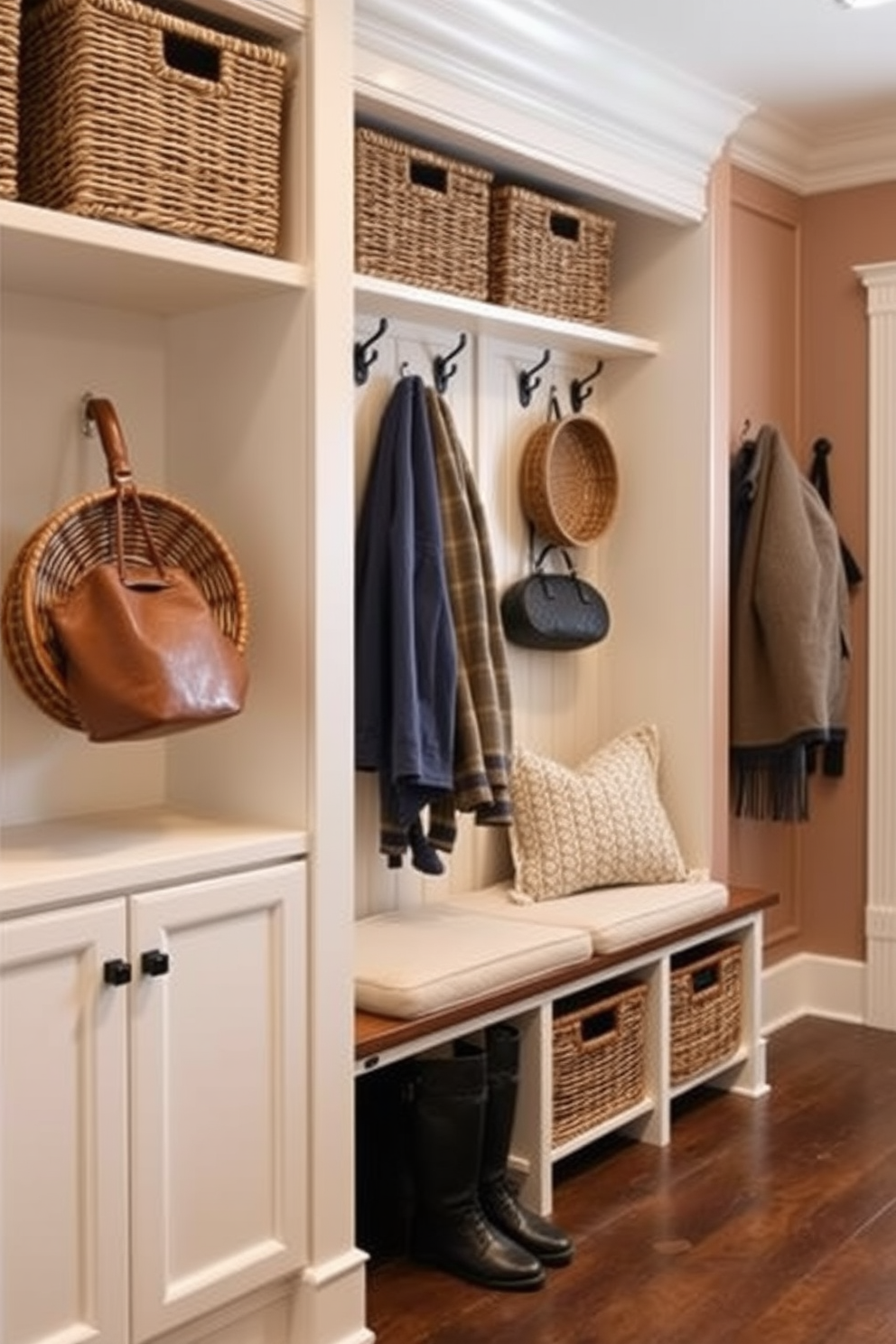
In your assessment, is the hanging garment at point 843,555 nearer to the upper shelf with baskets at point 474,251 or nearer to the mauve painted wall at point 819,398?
the mauve painted wall at point 819,398

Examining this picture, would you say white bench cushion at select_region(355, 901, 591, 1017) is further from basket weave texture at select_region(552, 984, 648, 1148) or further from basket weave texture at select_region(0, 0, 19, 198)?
basket weave texture at select_region(0, 0, 19, 198)

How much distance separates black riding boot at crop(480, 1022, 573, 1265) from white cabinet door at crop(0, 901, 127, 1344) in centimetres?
87

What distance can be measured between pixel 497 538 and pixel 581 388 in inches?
21.0

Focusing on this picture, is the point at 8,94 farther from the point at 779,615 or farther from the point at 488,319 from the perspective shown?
the point at 779,615

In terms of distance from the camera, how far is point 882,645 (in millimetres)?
4211

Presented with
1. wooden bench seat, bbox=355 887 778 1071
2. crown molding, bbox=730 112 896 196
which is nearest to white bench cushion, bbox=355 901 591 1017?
wooden bench seat, bbox=355 887 778 1071

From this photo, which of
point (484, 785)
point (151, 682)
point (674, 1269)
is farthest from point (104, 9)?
point (674, 1269)

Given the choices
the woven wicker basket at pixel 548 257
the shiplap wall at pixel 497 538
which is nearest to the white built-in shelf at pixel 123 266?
the shiplap wall at pixel 497 538

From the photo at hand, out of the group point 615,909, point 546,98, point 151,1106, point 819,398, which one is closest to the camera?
point 151,1106

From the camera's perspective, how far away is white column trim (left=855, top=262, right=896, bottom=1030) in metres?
4.17

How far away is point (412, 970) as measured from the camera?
2699mm

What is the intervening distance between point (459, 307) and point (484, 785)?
973mm

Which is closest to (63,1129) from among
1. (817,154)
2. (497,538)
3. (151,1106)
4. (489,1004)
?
(151,1106)

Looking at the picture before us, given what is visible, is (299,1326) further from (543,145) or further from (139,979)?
(543,145)
